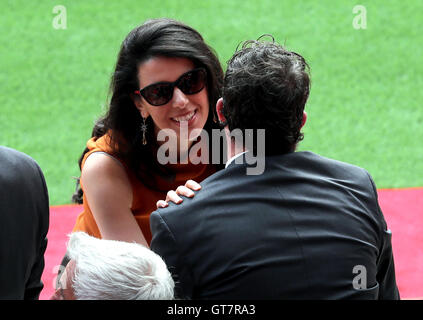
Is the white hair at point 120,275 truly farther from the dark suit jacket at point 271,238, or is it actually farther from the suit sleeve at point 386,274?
the suit sleeve at point 386,274

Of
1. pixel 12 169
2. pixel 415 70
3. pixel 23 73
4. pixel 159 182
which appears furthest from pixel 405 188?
pixel 23 73

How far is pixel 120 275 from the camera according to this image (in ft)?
5.54

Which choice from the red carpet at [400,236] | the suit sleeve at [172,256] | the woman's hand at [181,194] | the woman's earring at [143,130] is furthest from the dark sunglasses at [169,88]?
the red carpet at [400,236]

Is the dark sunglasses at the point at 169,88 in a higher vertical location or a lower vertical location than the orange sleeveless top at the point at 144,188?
higher

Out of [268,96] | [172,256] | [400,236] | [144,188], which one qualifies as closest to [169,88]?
[144,188]

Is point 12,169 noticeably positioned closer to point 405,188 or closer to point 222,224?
point 222,224

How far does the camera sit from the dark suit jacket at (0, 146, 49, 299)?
2020 millimetres

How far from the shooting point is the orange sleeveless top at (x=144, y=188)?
291 centimetres

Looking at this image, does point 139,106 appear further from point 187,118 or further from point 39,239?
point 39,239

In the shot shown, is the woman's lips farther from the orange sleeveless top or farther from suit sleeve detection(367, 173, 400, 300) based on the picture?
suit sleeve detection(367, 173, 400, 300)

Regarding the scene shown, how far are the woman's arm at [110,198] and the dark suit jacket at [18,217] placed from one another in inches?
25.1

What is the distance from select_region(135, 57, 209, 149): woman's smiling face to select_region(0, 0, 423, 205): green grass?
2.83m

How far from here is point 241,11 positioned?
8406 mm

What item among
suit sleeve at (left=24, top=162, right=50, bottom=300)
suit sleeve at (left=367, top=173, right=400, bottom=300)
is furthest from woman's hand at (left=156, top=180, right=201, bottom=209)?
suit sleeve at (left=367, top=173, right=400, bottom=300)
